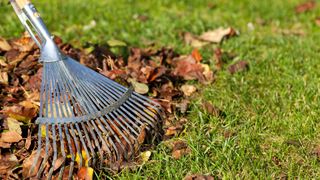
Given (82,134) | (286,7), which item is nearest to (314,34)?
(286,7)

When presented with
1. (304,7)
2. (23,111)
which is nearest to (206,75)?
(23,111)

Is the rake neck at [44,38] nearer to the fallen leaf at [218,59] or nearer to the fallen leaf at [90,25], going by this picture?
the fallen leaf at [218,59]

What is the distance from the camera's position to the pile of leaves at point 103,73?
107 inches

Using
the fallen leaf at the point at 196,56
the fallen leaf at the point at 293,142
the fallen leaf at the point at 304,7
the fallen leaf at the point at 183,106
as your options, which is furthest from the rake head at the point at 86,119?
the fallen leaf at the point at 304,7

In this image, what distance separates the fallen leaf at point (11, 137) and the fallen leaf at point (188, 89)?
44.1 inches

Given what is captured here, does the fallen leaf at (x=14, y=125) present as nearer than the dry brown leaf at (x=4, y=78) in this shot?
Yes

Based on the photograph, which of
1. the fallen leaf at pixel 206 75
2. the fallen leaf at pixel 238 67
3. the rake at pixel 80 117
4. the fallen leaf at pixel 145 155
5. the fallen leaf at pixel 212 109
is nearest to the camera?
the rake at pixel 80 117

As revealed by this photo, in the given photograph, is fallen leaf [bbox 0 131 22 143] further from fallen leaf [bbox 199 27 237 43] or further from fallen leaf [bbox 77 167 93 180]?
fallen leaf [bbox 199 27 237 43]

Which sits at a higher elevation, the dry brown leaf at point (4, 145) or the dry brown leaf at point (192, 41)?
the dry brown leaf at point (192, 41)

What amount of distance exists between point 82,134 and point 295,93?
1396mm

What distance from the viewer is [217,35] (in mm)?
4258

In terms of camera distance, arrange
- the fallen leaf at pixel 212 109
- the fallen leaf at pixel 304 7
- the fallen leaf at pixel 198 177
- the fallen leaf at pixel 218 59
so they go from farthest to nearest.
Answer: the fallen leaf at pixel 304 7 < the fallen leaf at pixel 218 59 < the fallen leaf at pixel 212 109 < the fallen leaf at pixel 198 177

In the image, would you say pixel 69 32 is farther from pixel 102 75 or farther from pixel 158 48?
pixel 102 75

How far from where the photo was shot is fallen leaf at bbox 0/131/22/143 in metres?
2.71
